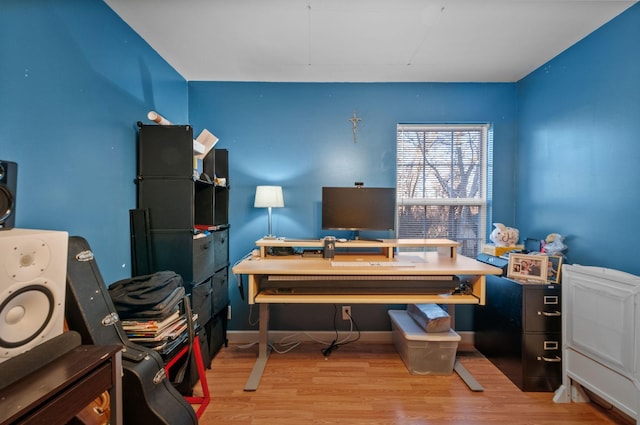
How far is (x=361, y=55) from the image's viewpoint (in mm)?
2068

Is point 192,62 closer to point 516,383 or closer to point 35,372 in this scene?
point 35,372

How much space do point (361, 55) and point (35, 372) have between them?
7.76 ft

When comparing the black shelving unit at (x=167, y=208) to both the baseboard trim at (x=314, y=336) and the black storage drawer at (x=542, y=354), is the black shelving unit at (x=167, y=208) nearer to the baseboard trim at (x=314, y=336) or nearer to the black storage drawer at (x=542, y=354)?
the baseboard trim at (x=314, y=336)

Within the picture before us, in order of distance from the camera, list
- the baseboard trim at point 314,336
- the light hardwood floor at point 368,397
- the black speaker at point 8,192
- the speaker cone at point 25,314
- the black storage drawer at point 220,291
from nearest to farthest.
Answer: the speaker cone at point 25,314
the black speaker at point 8,192
the light hardwood floor at point 368,397
the black storage drawer at point 220,291
the baseboard trim at point 314,336

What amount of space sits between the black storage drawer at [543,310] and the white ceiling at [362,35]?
1.68 metres

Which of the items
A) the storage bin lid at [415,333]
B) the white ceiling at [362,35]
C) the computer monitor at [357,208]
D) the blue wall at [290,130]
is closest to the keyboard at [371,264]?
the computer monitor at [357,208]

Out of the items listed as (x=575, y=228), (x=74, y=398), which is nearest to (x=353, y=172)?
(x=575, y=228)

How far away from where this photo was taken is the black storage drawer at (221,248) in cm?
214

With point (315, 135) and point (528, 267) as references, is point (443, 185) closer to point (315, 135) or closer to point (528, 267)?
point (528, 267)

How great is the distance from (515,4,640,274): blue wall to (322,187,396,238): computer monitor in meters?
1.20

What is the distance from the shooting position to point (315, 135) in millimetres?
2514

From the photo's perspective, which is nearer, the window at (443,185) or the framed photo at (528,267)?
the framed photo at (528,267)

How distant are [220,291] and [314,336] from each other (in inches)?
36.6

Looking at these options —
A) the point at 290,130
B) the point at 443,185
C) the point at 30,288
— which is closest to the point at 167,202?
the point at 30,288
